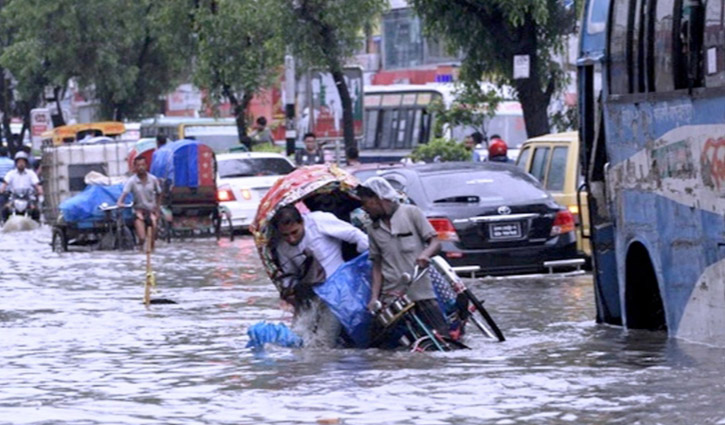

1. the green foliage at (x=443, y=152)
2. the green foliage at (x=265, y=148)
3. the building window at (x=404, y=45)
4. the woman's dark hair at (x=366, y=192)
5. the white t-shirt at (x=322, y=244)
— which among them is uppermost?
the building window at (x=404, y=45)

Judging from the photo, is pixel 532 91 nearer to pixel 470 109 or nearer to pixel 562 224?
pixel 470 109

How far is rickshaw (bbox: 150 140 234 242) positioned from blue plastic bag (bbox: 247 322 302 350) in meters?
19.0

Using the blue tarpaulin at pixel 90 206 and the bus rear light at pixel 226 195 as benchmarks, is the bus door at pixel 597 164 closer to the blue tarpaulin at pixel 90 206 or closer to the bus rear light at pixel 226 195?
the blue tarpaulin at pixel 90 206

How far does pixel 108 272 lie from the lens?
26500 millimetres

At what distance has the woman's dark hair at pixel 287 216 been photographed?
47.3 feet

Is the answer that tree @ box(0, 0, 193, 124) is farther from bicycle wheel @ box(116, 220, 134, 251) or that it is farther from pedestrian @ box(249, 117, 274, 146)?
bicycle wheel @ box(116, 220, 134, 251)

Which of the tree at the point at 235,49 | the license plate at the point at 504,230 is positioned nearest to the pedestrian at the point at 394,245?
the license plate at the point at 504,230

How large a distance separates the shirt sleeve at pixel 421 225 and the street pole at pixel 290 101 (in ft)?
93.3

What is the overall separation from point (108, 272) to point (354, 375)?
1407 centimetres

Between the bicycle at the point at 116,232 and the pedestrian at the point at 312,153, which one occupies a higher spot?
the pedestrian at the point at 312,153

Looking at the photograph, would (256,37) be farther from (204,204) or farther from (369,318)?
(369,318)

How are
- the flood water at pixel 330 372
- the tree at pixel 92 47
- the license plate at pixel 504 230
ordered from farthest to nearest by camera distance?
the tree at pixel 92 47
the license plate at pixel 504 230
the flood water at pixel 330 372

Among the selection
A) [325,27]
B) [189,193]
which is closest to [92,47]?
[325,27]

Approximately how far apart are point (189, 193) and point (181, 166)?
0.64 metres
